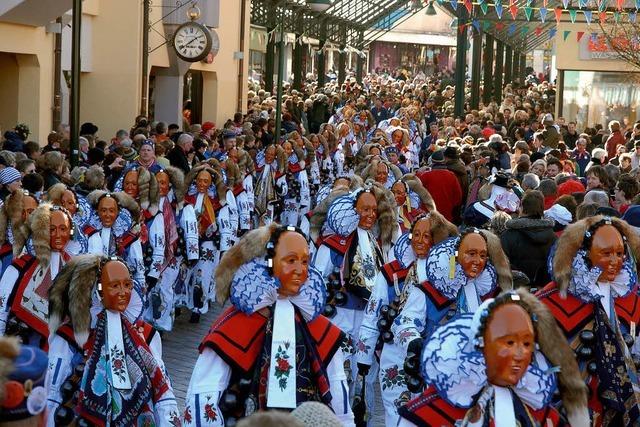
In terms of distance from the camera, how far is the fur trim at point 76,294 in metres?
7.25

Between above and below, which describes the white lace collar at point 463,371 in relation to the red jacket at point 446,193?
above

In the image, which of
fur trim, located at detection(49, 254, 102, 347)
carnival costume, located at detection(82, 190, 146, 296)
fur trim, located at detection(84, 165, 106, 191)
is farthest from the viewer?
fur trim, located at detection(84, 165, 106, 191)

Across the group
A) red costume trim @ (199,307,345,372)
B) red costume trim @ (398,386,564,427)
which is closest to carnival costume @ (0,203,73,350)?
red costume trim @ (199,307,345,372)

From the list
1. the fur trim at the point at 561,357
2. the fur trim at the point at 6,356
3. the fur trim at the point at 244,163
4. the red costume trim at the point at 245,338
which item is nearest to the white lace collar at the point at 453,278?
the red costume trim at the point at 245,338

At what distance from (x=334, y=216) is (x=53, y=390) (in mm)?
3235

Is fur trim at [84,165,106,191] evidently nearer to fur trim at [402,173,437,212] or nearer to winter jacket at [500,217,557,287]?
fur trim at [402,173,437,212]

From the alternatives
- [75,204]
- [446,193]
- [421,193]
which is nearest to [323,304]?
[75,204]

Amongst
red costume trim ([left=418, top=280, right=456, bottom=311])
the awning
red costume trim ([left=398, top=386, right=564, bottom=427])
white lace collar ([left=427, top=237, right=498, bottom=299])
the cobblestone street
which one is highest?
the awning

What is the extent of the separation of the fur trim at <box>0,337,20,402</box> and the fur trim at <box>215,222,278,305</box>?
2.22m

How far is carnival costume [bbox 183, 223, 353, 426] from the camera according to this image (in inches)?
253

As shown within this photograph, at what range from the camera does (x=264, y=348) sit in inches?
256

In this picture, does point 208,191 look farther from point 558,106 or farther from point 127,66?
point 558,106

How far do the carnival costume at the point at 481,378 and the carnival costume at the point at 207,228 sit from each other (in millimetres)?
9223

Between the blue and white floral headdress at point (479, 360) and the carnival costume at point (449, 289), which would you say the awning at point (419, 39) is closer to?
the carnival costume at point (449, 289)
